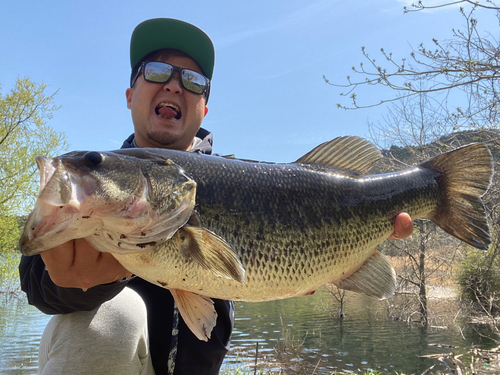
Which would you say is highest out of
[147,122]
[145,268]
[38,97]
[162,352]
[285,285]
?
[38,97]

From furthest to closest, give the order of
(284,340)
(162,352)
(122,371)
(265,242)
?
(284,340) < (162,352) < (122,371) < (265,242)

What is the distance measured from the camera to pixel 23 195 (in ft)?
65.1

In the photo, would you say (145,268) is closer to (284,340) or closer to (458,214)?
(458,214)

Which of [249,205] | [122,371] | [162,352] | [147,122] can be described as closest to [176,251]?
[249,205]

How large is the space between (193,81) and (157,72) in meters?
0.38

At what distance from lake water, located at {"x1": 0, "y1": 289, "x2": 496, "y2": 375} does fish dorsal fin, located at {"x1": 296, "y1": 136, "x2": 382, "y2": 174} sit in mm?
7521

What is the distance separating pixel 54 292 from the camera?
2176 millimetres

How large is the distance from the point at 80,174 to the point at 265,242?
1.14 metres

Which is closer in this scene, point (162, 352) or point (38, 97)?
point (162, 352)

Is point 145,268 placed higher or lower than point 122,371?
higher

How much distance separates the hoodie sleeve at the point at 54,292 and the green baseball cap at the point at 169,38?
2541 mm

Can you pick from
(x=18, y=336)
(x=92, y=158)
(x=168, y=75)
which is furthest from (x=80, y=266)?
(x=18, y=336)

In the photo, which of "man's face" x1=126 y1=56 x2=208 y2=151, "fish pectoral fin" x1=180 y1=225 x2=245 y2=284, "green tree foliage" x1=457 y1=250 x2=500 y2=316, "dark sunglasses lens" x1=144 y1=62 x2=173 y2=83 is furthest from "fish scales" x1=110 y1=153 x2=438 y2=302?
"green tree foliage" x1=457 y1=250 x2=500 y2=316

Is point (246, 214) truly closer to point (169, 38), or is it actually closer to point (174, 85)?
point (174, 85)
